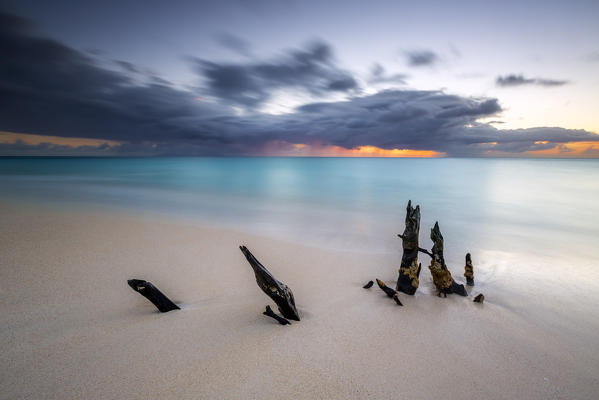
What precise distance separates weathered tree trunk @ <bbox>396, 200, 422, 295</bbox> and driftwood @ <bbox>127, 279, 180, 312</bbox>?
4.37 metres

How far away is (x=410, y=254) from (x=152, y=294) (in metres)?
4.69

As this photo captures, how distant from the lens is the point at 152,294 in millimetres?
4242

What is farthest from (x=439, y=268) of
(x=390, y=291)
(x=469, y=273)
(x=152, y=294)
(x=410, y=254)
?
(x=152, y=294)

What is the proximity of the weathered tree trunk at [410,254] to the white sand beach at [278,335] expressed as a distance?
0.30 metres

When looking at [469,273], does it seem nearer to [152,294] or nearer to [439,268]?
[439,268]

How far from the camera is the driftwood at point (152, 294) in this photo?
3910 millimetres

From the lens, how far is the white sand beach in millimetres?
3199

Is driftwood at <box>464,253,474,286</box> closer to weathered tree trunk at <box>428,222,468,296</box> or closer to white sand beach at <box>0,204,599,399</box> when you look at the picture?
white sand beach at <box>0,204,599,399</box>

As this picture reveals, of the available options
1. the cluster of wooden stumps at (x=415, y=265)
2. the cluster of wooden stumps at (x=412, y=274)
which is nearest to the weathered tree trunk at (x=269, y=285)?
the cluster of wooden stumps at (x=412, y=274)

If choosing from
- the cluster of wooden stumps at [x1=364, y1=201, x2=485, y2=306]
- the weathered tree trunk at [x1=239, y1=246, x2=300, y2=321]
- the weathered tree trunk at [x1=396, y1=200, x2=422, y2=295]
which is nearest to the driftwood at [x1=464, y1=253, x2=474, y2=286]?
the cluster of wooden stumps at [x1=364, y1=201, x2=485, y2=306]

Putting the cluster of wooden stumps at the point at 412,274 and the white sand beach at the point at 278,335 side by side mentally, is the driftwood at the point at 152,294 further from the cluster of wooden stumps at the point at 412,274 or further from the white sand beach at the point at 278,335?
the white sand beach at the point at 278,335

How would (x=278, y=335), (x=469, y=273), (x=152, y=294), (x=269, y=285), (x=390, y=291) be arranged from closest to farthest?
(x=269, y=285) → (x=278, y=335) → (x=152, y=294) → (x=390, y=291) → (x=469, y=273)

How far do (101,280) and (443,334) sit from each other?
22.2ft

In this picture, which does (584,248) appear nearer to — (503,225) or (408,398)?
(503,225)
